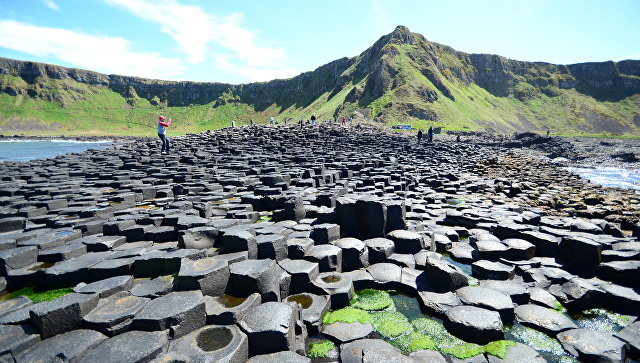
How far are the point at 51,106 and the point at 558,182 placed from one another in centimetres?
13820

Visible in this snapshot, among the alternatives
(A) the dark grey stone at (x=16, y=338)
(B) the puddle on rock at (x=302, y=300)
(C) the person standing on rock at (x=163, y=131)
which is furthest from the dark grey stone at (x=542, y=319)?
(C) the person standing on rock at (x=163, y=131)

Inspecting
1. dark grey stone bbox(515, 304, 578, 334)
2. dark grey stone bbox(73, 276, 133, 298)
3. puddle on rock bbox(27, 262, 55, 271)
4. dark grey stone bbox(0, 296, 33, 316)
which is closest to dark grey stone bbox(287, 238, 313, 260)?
dark grey stone bbox(73, 276, 133, 298)


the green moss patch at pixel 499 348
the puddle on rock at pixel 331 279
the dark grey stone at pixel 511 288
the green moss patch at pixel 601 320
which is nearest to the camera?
the green moss patch at pixel 499 348

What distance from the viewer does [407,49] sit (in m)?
89.8

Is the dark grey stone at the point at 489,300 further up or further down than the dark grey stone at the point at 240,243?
further down

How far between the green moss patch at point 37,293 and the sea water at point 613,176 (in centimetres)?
2522

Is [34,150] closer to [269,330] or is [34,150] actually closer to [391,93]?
[269,330]

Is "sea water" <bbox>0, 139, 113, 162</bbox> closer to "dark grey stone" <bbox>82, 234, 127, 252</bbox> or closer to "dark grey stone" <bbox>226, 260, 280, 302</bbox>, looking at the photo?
"dark grey stone" <bbox>82, 234, 127, 252</bbox>

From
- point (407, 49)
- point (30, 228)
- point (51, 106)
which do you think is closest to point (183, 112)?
point (51, 106)

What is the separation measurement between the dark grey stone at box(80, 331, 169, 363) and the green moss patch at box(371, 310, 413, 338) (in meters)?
2.66

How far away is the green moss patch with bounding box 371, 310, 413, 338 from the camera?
160 inches

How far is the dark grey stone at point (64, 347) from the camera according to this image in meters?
3.02

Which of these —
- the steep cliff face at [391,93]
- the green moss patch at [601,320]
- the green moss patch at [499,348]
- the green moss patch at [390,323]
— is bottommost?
the green moss patch at [390,323]

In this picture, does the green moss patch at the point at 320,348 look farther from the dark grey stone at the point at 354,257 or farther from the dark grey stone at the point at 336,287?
the dark grey stone at the point at 354,257
